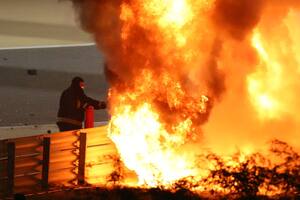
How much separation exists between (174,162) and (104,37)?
1.98 meters

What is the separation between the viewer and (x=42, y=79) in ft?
79.9

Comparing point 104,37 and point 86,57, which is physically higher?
point 86,57

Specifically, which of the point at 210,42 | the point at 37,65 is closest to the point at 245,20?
the point at 210,42

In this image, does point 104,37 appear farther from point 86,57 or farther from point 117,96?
point 86,57

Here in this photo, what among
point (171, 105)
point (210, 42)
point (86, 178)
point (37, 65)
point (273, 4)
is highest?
point (37, 65)

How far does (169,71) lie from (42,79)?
1467cm

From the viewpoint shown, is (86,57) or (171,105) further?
(86,57)

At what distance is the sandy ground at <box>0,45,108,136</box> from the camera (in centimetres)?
1839

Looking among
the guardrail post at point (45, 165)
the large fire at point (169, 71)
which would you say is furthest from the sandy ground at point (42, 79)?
the guardrail post at point (45, 165)

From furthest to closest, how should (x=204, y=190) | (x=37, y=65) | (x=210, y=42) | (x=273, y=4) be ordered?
(x=37, y=65) → (x=273, y=4) → (x=210, y=42) → (x=204, y=190)

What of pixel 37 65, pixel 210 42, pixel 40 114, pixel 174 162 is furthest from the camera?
pixel 37 65

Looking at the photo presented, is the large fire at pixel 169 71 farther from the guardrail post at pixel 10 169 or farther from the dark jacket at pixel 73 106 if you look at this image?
the dark jacket at pixel 73 106

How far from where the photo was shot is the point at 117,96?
1024 cm

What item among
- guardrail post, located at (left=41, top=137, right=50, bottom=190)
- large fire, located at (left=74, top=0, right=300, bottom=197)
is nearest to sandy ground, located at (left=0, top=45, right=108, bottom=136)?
large fire, located at (left=74, top=0, right=300, bottom=197)
